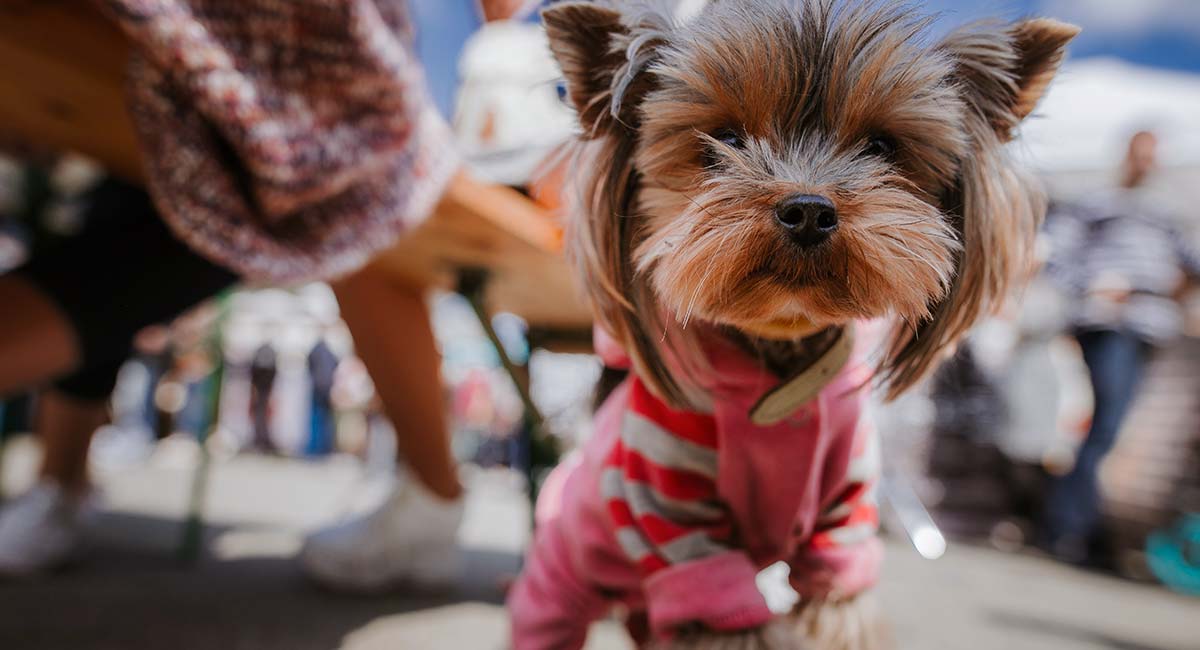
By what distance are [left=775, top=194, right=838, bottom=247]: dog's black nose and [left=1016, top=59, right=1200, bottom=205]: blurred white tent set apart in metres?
0.33

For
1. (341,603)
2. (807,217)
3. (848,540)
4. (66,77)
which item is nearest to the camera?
(807,217)

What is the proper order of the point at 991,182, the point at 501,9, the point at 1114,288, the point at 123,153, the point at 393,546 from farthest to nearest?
the point at 1114,288, the point at 393,546, the point at 501,9, the point at 123,153, the point at 991,182

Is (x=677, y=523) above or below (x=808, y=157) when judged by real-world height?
below

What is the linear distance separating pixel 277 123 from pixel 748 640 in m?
0.84

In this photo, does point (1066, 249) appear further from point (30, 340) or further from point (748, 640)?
point (30, 340)

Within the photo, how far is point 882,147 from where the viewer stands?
0.79 meters

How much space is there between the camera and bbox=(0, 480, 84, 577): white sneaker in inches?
65.7

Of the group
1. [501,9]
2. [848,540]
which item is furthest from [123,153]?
[848,540]

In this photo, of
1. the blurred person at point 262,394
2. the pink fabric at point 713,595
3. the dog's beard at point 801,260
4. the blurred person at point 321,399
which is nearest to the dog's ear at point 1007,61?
the dog's beard at point 801,260

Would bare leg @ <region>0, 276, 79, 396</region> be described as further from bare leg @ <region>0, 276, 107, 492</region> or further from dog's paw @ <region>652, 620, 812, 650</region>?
dog's paw @ <region>652, 620, 812, 650</region>

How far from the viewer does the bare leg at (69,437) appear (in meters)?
2.03

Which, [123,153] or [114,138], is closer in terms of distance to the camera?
[114,138]

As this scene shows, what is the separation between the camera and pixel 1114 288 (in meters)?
3.09

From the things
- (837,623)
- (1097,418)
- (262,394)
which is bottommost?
(262,394)
